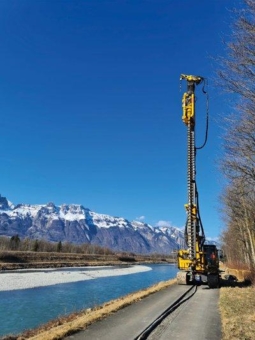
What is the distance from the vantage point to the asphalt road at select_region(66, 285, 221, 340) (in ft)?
39.0

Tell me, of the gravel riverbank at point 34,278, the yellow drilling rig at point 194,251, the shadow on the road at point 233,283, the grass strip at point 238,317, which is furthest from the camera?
the gravel riverbank at point 34,278

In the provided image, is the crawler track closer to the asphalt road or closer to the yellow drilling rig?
the asphalt road

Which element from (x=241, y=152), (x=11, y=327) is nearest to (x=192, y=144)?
(x=241, y=152)

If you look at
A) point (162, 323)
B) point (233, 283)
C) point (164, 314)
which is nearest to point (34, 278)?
point (233, 283)

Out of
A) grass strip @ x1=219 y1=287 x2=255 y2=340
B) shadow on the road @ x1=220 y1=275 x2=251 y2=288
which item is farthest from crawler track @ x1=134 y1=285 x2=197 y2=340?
shadow on the road @ x1=220 y1=275 x2=251 y2=288

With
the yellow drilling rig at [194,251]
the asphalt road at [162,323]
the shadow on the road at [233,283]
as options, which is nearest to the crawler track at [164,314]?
the asphalt road at [162,323]

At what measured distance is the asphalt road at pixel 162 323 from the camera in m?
11.9

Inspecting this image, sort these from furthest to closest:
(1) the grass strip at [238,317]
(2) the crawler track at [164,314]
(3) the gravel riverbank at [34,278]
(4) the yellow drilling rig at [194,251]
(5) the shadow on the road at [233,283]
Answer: (3) the gravel riverbank at [34,278]
(5) the shadow on the road at [233,283]
(4) the yellow drilling rig at [194,251]
(1) the grass strip at [238,317]
(2) the crawler track at [164,314]

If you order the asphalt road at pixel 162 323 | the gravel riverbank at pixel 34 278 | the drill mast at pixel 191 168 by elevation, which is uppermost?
the drill mast at pixel 191 168

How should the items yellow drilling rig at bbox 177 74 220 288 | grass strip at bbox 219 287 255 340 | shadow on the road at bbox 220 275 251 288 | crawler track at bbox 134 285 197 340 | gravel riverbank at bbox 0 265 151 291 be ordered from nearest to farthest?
crawler track at bbox 134 285 197 340
grass strip at bbox 219 287 255 340
yellow drilling rig at bbox 177 74 220 288
shadow on the road at bbox 220 275 251 288
gravel riverbank at bbox 0 265 151 291

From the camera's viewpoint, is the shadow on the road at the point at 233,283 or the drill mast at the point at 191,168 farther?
the shadow on the road at the point at 233,283

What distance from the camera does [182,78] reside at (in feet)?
108

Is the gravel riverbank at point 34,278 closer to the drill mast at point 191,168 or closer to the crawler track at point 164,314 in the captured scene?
the drill mast at point 191,168

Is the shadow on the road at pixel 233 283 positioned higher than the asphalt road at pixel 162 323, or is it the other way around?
the shadow on the road at pixel 233 283
